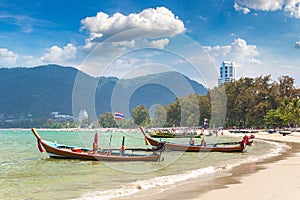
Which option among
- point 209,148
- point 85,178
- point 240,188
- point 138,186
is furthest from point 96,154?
point 240,188

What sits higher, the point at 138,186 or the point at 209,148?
the point at 209,148

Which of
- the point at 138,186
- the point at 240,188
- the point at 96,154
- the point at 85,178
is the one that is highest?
the point at 96,154

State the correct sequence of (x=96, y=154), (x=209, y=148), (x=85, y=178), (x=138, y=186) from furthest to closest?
(x=209, y=148)
(x=96, y=154)
(x=85, y=178)
(x=138, y=186)

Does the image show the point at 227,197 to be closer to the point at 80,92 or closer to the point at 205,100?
the point at 80,92

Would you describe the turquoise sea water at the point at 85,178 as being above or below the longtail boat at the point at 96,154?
below

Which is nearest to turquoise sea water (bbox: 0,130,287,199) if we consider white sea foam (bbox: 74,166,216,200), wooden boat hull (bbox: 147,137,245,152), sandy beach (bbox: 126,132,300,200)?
white sea foam (bbox: 74,166,216,200)

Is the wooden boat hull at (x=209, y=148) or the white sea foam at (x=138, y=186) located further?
the wooden boat hull at (x=209, y=148)

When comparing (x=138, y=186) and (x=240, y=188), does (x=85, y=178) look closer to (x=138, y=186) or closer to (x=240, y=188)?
(x=138, y=186)

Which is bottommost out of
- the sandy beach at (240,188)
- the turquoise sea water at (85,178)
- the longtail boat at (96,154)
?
the turquoise sea water at (85,178)

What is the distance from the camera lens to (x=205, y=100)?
350 ft

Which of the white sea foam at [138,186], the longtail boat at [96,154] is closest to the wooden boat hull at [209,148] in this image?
the longtail boat at [96,154]

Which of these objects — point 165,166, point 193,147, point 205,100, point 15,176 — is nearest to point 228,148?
point 193,147

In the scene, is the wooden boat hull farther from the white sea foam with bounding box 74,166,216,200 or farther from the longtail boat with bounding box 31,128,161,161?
the white sea foam with bounding box 74,166,216,200

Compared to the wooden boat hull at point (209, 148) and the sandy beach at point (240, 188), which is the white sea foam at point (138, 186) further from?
the wooden boat hull at point (209, 148)
